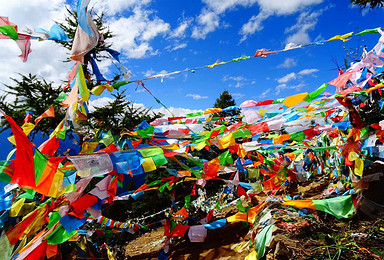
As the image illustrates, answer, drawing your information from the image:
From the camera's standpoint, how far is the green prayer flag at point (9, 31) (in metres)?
2.07

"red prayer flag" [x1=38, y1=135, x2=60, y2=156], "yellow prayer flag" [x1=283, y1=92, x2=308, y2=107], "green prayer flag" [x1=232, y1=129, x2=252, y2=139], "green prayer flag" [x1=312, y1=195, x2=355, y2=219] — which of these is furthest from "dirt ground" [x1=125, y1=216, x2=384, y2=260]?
"red prayer flag" [x1=38, y1=135, x2=60, y2=156]

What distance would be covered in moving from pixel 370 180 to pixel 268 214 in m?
1.90

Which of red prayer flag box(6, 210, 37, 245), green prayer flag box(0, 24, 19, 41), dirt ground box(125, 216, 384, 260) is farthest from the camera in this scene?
dirt ground box(125, 216, 384, 260)

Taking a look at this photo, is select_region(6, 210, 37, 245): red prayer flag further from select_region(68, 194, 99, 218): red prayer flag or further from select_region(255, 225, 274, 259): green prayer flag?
select_region(255, 225, 274, 259): green prayer flag

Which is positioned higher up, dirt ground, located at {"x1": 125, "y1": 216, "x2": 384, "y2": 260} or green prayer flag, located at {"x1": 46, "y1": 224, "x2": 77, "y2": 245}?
green prayer flag, located at {"x1": 46, "y1": 224, "x2": 77, "y2": 245}

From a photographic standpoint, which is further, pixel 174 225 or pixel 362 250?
pixel 174 225

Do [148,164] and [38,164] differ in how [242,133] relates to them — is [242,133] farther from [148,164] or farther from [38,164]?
[38,164]

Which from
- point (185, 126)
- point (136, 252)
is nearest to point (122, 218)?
point (136, 252)

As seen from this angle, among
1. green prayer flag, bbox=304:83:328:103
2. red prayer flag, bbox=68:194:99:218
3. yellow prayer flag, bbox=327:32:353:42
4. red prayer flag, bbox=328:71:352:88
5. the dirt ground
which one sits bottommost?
the dirt ground

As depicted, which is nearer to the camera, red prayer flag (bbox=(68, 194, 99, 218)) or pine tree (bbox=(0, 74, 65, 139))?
red prayer flag (bbox=(68, 194, 99, 218))

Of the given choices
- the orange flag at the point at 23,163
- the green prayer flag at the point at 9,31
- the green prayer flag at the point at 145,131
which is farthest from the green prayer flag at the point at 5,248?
the green prayer flag at the point at 9,31

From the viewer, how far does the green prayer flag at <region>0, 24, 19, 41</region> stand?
2074 mm

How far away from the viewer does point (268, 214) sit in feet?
12.0

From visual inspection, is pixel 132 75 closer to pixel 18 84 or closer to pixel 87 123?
pixel 87 123
